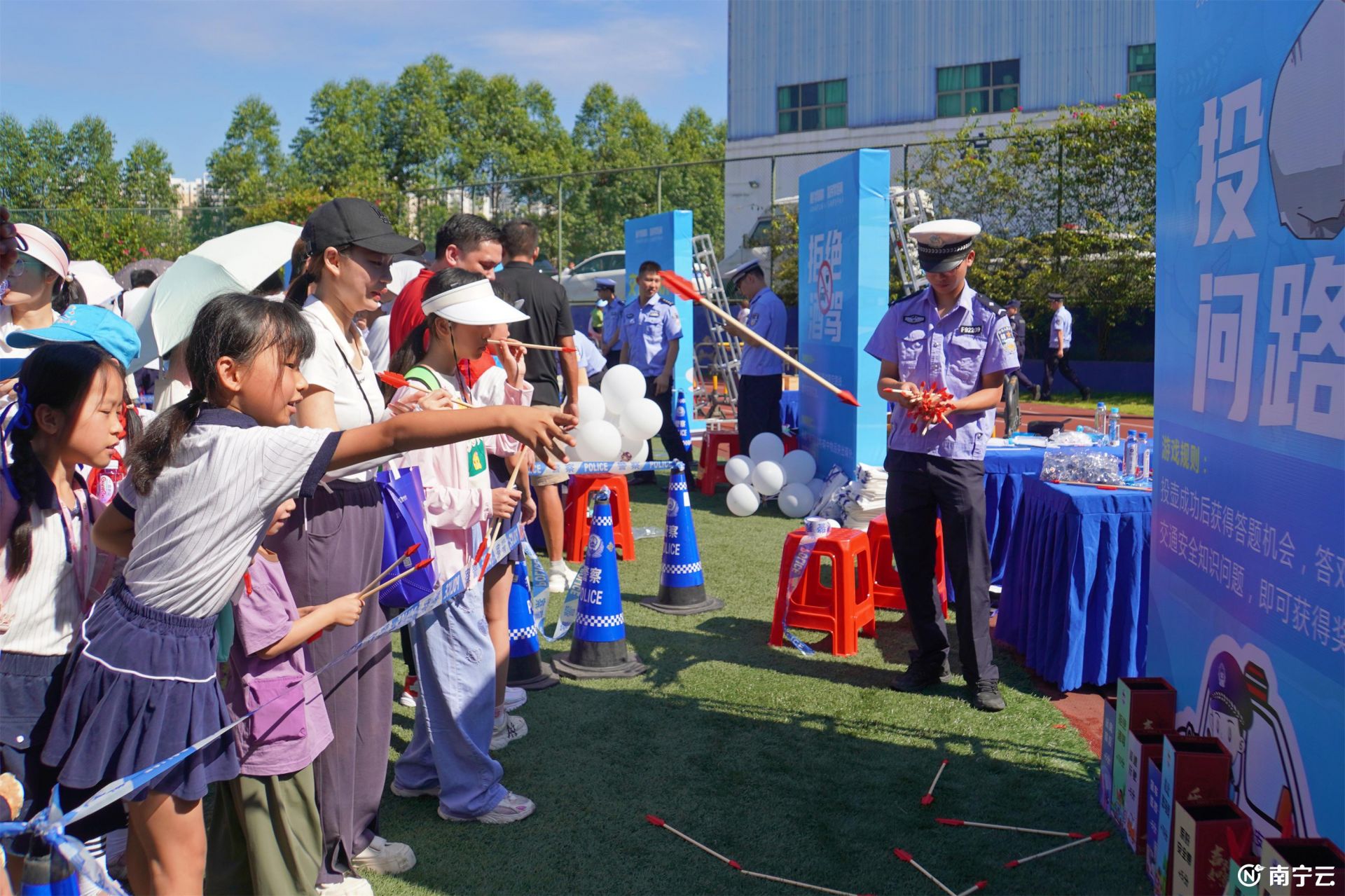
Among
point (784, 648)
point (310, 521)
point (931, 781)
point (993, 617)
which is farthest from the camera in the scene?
point (993, 617)

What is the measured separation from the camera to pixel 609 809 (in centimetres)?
348

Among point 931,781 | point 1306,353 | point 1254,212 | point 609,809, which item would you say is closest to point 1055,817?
point 931,781

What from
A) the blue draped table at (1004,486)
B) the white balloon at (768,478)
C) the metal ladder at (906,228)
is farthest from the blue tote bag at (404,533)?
the metal ladder at (906,228)

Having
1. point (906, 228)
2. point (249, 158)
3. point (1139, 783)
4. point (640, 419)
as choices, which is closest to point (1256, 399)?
point (1139, 783)

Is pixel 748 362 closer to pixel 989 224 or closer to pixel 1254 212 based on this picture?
pixel 1254 212

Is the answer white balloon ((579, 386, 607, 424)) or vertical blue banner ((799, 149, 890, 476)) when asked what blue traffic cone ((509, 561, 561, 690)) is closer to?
white balloon ((579, 386, 607, 424))

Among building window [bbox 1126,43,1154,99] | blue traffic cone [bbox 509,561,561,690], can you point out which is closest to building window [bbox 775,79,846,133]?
building window [bbox 1126,43,1154,99]

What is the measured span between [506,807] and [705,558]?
388cm

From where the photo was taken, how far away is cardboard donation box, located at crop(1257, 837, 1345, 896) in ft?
7.46

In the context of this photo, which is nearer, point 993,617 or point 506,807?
point 506,807

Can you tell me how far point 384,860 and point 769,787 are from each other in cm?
134

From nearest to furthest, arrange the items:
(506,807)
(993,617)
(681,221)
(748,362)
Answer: (506,807)
(993,617)
(748,362)
(681,221)

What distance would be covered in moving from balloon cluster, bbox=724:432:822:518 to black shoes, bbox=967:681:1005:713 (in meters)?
4.06

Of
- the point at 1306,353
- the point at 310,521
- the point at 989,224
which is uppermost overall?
the point at 989,224
